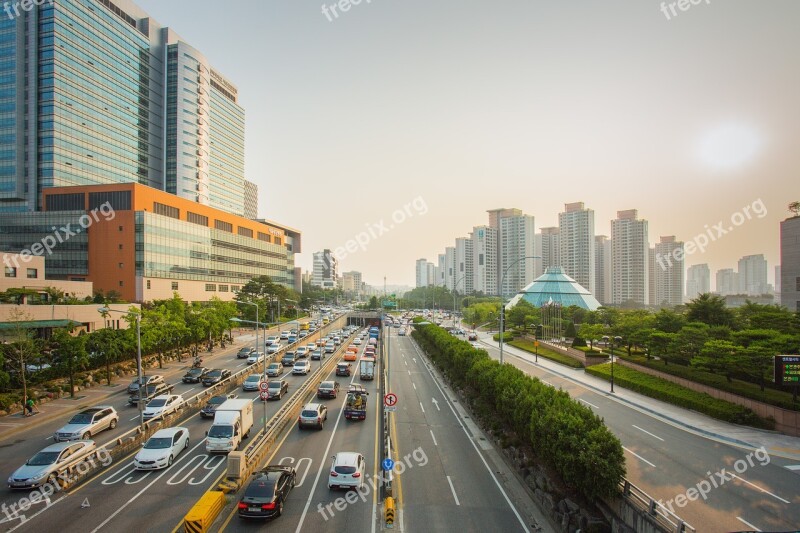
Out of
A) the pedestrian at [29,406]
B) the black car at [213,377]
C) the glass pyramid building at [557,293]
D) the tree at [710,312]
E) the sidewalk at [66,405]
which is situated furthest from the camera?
the glass pyramid building at [557,293]

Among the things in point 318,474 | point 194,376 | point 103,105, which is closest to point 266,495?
point 318,474

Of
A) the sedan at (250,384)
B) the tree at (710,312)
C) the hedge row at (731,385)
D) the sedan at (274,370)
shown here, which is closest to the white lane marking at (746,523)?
the hedge row at (731,385)

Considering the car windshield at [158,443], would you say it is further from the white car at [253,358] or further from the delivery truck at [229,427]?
the white car at [253,358]

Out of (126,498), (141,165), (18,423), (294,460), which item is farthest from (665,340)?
(141,165)

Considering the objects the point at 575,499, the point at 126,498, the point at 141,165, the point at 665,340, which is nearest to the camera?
the point at 575,499

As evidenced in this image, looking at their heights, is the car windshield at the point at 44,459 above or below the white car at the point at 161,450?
above

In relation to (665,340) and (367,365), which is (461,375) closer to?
(367,365)
